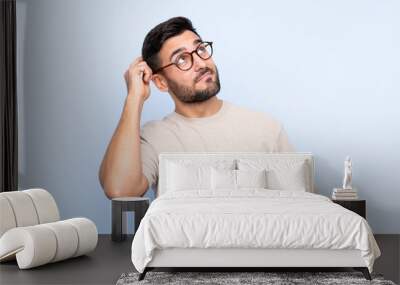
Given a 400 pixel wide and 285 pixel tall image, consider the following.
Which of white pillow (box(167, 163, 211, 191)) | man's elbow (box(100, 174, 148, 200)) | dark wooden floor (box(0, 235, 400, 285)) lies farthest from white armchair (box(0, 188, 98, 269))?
man's elbow (box(100, 174, 148, 200))

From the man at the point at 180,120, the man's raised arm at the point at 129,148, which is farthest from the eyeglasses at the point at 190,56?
the man's raised arm at the point at 129,148

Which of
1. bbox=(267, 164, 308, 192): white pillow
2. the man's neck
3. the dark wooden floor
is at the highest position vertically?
the man's neck

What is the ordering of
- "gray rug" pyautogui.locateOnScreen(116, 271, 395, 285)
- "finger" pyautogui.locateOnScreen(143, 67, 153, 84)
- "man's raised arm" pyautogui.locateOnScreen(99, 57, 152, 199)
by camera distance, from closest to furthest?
"gray rug" pyautogui.locateOnScreen(116, 271, 395, 285)
"man's raised arm" pyautogui.locateOnScreen(99, 57, 152, 199)
"finger" pyautogui.locateOnScreen(143, 67, 153, 84)

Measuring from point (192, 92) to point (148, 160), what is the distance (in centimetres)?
86

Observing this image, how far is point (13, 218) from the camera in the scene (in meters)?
5.56

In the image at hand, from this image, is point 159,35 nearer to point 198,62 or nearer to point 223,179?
point 198,62

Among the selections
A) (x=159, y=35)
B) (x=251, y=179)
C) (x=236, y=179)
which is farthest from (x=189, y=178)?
(x=159, y=35)

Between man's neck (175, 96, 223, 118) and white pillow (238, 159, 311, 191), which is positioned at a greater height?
man's neck (175, 96, 223, 118)

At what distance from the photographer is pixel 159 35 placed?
23.8ft

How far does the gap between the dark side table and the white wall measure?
1.89 feet

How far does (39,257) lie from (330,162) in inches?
132

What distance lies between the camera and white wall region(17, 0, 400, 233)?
7223 mm

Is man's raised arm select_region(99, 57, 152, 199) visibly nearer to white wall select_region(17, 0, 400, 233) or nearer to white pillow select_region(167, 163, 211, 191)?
→ white wall select_region(17, 0, 400, 233)

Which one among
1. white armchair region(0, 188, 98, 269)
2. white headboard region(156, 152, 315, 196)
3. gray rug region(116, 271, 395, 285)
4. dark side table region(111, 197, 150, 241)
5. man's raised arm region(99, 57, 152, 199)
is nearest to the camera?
gray rug region(116, 271, 395, 285)
